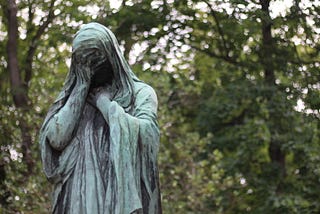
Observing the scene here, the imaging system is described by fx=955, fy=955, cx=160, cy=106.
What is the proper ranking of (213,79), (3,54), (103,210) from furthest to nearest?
(213,79) → (3,54) → (103,210)

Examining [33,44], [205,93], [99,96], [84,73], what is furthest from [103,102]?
[205,93]

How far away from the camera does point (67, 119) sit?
6.84 m

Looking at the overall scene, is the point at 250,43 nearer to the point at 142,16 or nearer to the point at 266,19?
the point at 142,16

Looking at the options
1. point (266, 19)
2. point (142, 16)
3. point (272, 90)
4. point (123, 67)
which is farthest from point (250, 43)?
point (123, 67)

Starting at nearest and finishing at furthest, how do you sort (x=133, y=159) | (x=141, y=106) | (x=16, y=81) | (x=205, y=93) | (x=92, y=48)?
(x=133, y=159)
(x=92, y=48)
(x=141, y=106)
(x=16, y=81)
(x=205, y=93)

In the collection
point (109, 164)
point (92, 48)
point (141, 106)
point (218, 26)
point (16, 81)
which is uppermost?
point (92, 48)

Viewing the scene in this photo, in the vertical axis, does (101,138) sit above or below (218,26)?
above

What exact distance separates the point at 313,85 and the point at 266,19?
1.28m

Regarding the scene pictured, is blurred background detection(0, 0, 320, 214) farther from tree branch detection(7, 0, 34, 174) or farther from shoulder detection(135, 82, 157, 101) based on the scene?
shoulder detection(135, 82, 157, 101)

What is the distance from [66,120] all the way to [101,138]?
282mm

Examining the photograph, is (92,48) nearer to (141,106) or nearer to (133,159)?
(141,106)

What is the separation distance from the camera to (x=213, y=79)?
21.5m

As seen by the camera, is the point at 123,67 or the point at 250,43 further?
the point at 250,43

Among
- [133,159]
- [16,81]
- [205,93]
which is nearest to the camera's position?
[133,159]
